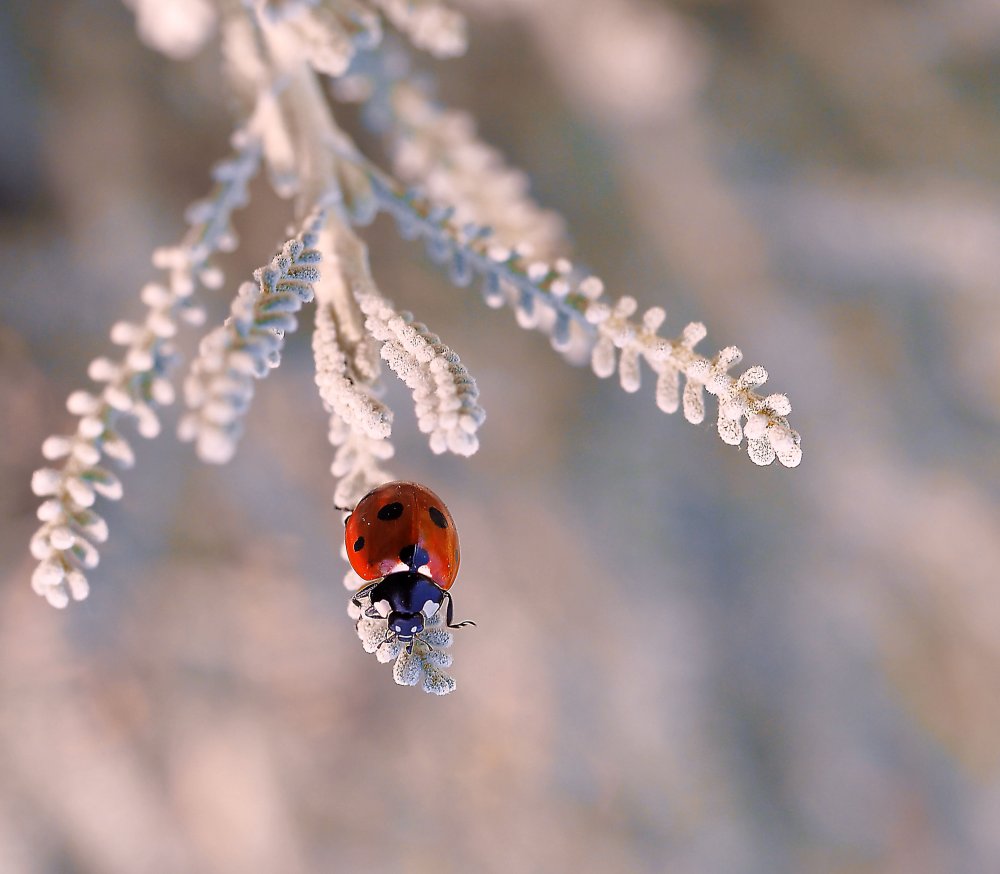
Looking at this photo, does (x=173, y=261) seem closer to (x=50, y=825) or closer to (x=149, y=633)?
(x=149, y=633)

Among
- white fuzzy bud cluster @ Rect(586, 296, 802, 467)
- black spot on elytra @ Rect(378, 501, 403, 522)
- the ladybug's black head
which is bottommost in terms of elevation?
the ladybug's black head

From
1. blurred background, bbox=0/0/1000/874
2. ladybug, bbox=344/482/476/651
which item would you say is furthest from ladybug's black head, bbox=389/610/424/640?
blurred background, bbox=0/0/1000/874

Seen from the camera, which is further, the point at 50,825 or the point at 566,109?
the point at 566,109

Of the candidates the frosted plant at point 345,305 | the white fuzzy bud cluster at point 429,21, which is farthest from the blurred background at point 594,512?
the white fuzzy bud cluster at point 429,21

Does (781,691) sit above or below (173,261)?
above

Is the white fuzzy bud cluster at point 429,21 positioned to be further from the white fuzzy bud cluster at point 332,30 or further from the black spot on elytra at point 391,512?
the black spot on elytra at point 391,512

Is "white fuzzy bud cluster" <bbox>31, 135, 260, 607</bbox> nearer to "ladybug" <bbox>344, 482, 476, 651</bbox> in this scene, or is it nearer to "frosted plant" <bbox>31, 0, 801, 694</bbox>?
"frosted plant" <bbox>31, 0, 801, 694</bbox>

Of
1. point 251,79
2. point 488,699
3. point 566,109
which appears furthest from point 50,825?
point 566,109

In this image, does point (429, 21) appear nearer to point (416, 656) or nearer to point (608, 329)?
point (608, 329)
